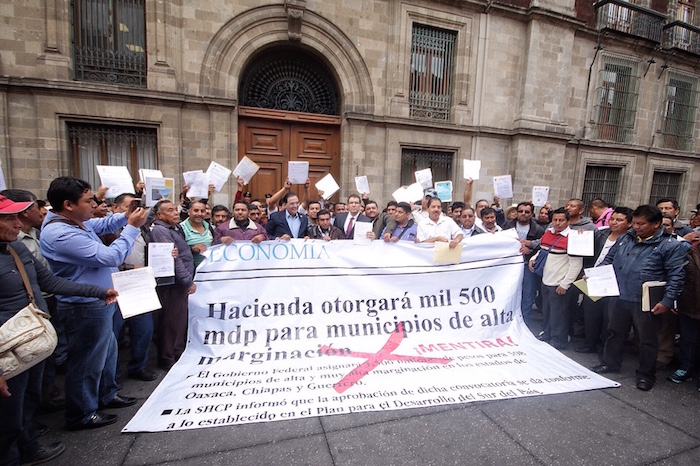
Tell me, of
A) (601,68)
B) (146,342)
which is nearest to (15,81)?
(146,342)

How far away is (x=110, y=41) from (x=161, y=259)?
6966mm

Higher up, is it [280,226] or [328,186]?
[328,186]

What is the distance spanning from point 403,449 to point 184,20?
29.9ft

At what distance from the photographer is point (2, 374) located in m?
1.96

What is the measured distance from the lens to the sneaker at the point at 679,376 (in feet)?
12.6

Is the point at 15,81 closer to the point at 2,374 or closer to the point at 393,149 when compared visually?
the point at 2,374

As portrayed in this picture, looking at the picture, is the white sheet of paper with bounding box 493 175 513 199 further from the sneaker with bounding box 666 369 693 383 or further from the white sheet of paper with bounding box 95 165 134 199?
the white sheet of paper with bounding box 95 165 134 199

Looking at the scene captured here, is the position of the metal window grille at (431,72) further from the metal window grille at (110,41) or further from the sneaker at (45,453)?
the sneaker at (45,453)

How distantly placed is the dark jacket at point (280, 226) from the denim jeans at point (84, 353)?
2.49 metres

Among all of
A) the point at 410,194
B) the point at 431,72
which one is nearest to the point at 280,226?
the point at 410,194

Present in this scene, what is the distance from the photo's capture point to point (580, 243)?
4309 mm

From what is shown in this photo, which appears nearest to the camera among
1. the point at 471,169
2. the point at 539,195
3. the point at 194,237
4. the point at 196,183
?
the point at 194,237

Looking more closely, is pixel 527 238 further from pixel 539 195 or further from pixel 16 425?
pixel 16 425

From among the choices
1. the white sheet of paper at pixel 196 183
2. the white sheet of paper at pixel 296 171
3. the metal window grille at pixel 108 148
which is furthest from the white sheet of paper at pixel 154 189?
the metal window grille at pixel 108 148
